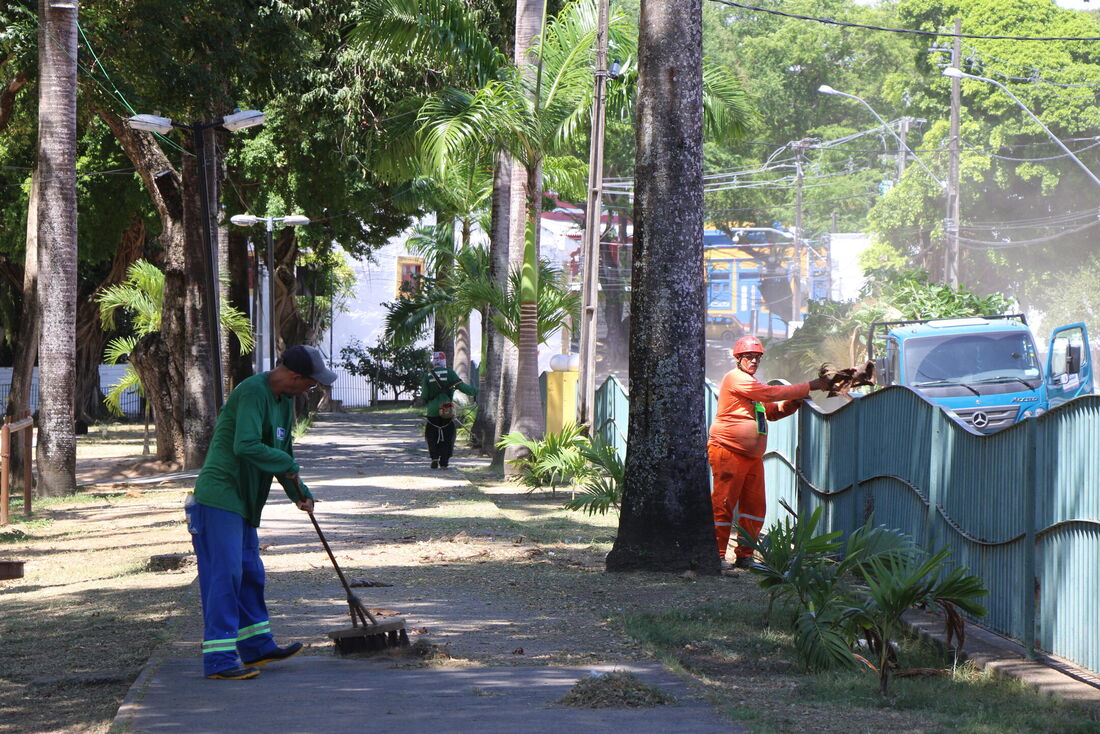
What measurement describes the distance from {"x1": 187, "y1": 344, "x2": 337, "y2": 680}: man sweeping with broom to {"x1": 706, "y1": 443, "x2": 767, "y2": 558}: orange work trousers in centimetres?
444

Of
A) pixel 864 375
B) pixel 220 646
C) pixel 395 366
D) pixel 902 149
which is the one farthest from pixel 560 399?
pixel 902 149

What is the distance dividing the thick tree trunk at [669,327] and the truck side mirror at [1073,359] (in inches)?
358

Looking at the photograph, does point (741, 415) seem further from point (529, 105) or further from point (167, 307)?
point (167, 307)

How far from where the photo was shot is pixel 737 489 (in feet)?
33.8

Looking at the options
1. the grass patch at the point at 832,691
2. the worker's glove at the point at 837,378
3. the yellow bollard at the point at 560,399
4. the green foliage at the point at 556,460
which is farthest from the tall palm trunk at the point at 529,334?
the grass patch at the point at 832,691

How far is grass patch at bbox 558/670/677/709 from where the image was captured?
5.68 metres

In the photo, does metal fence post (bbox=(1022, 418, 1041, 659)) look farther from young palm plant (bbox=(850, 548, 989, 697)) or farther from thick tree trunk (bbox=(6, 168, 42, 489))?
thick tree trunk (bbox=(6, 168, 42, 489))

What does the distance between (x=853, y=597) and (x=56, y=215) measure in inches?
493

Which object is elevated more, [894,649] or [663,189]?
[663,189]

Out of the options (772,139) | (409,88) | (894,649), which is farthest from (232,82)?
(772,139)

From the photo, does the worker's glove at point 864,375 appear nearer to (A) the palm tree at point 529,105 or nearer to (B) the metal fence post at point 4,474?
(B) the metal fence post at point 4,474

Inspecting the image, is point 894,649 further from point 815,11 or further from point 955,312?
point 815,11

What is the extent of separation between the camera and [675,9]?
1005 centimetres

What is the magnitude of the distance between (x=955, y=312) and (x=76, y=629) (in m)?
19.3
